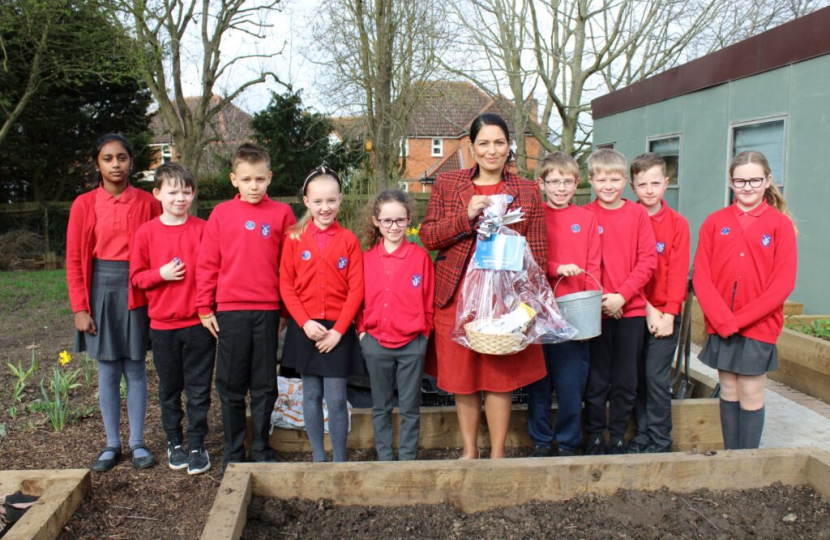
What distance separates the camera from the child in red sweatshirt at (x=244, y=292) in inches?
131

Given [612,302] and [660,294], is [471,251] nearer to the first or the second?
[612,302]

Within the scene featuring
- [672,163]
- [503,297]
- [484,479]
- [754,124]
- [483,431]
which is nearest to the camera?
[484,479]

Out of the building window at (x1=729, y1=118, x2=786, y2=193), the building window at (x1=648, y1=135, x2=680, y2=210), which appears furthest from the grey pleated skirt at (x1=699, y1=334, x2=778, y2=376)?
the building window at (x1=648, y1=135, x2=680, y2=210)

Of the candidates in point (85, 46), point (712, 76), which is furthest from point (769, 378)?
point (85, 46)

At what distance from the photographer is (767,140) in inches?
286

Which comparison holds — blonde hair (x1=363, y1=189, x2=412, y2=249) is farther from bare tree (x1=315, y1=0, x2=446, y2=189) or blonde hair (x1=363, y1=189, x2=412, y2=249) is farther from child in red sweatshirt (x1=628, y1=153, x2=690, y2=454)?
bare tree (x1=315, y1=0, x2=446, y2=189)

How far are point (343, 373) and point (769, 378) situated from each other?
13.1ft

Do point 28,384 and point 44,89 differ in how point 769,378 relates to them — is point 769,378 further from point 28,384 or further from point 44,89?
point 44,89

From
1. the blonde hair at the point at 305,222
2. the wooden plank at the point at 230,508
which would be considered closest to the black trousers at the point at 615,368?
the blonde hair at the point at 305,222

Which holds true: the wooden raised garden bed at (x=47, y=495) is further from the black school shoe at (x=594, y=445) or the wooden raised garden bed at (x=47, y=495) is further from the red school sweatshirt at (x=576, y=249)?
the black school shoe at (x=594, y=445)

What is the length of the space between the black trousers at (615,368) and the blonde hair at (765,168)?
895mm

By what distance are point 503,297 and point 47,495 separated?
7.32 feet

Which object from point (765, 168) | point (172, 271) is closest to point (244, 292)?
point (172, 271)

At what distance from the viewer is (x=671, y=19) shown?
67.6 feet
